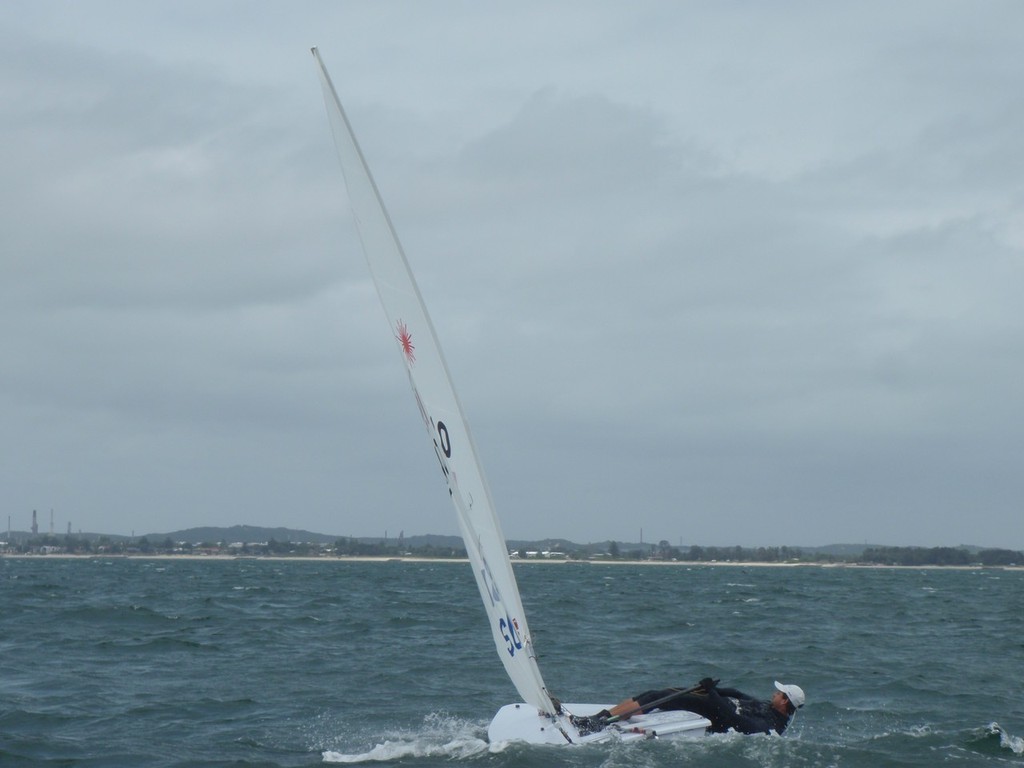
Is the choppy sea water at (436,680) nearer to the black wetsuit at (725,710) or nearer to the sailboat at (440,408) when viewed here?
the black wetsuit at (725,710)

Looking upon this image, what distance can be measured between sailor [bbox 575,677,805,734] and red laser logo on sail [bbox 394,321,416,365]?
4.51m

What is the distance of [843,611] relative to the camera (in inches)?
1379

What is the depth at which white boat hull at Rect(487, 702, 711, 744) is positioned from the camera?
11.7 m

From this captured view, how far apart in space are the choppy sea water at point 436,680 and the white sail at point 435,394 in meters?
1.86

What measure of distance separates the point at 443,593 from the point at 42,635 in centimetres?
2394

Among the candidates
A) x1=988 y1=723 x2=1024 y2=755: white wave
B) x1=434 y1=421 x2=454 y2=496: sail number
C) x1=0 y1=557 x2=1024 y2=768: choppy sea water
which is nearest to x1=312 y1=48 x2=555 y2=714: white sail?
x1=434 y1=421 x2=454 y2=496: sail number

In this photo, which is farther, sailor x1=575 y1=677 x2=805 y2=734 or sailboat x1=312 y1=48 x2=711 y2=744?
sailor x1=575 y1=677 x2=805 y2=734

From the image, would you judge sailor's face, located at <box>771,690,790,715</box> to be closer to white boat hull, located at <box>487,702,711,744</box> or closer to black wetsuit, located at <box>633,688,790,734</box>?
black wetsuit, located at <box>633,688,790,734</box>

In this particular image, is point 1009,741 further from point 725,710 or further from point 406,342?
point 406,342

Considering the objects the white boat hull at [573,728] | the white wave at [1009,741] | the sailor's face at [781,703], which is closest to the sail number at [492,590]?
the white boat hull at [573,728]

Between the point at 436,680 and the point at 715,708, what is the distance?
20.4 ft

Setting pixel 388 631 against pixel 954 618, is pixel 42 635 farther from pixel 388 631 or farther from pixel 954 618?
pixel 954 618

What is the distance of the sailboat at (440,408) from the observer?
9.41m

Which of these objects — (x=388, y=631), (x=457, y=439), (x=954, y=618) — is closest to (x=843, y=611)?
(x=954, y=618)
